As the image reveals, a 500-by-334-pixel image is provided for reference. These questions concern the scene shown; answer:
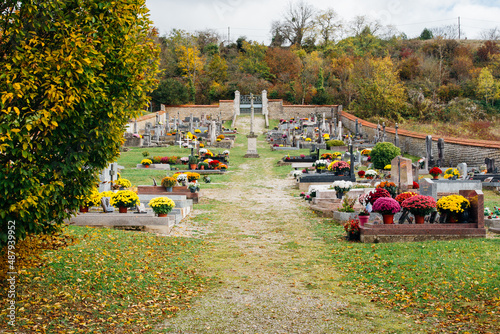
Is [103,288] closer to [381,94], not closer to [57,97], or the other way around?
[57,97]

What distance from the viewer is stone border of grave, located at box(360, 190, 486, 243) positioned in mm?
11453

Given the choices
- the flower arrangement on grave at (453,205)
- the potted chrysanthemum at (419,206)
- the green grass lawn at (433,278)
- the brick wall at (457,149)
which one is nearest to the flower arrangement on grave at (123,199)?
the green grass lawn at (433,278)

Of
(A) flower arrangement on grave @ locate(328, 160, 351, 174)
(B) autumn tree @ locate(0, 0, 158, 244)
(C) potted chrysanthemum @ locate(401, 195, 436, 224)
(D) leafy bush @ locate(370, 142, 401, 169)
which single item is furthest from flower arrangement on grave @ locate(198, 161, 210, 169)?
(B) autumn tree @ locate(0, 0, 158, 244)

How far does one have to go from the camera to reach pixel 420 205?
1177cm

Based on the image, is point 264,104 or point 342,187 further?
point 264,104

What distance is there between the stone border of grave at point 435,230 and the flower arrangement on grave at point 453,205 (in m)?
0.19

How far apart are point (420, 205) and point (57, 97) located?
873cm

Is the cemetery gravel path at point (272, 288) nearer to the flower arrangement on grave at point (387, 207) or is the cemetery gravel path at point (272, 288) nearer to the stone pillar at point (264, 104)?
the flower arrangement on grave at point (387, 207)

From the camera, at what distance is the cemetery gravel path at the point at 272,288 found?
21.6 ft

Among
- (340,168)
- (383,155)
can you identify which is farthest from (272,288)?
(383,155)

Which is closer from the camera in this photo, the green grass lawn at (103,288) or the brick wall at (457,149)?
the green grass lawn at (103,288)

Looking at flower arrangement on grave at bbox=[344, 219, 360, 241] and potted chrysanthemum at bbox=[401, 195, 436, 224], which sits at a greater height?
potted chrysanthemum at bbox=[401, 195, 436, 224]

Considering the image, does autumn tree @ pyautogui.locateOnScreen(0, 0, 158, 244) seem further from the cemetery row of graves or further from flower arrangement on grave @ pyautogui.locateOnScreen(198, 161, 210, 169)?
flower arrangement on grave @ pyautogui.locateOnScreen(198, 161, 210, 169)

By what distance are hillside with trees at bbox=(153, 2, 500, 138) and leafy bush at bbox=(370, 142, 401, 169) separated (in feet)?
75.4
